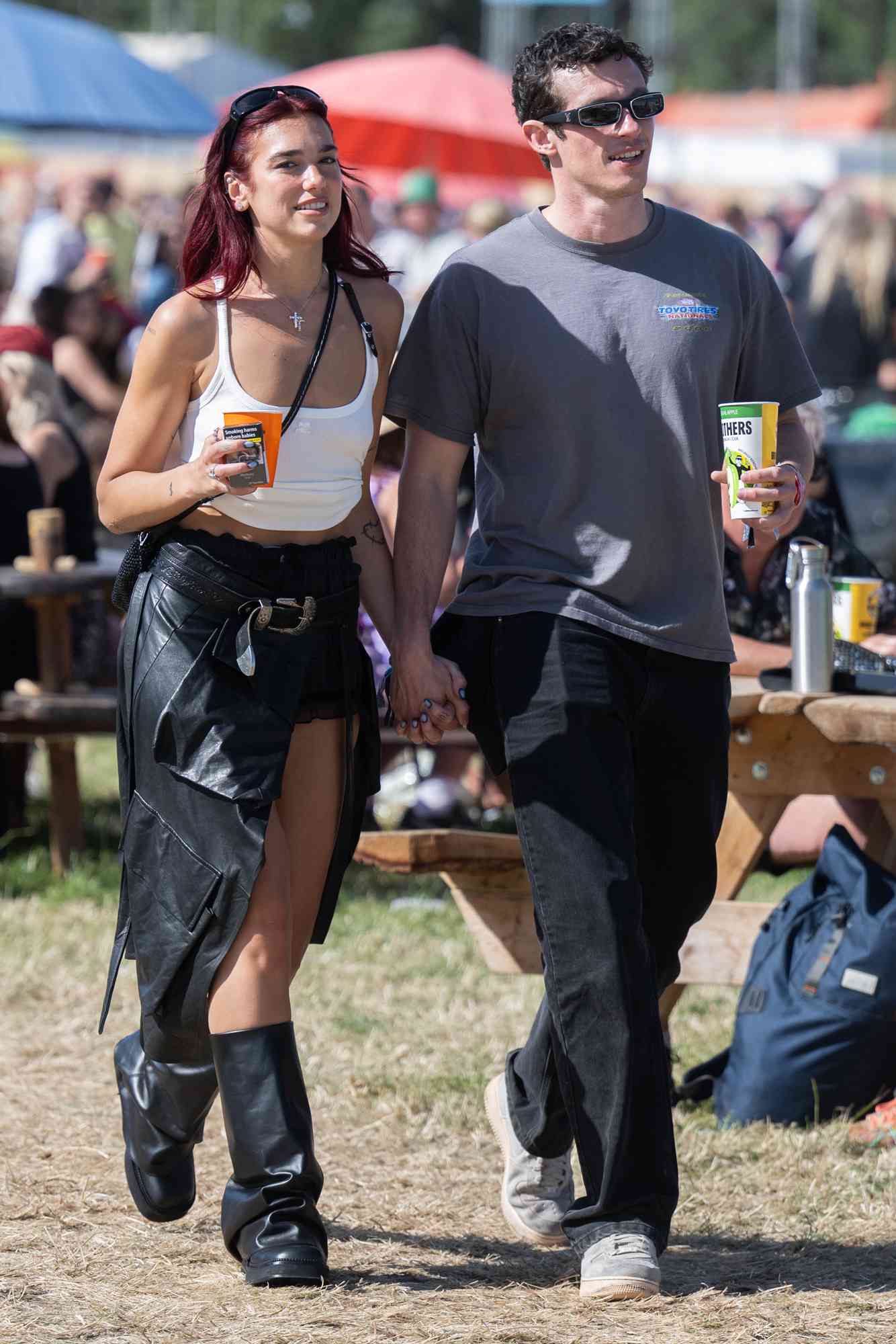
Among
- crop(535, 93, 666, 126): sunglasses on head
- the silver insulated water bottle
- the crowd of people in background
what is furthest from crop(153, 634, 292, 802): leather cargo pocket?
the silver insulated water bottle

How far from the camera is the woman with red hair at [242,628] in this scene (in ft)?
10.6

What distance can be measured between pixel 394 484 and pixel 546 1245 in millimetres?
2778

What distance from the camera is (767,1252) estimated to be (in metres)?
3.68

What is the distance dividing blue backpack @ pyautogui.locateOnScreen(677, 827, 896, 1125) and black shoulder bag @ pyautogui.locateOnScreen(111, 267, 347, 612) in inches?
72.7

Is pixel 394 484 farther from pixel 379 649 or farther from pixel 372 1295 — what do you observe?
pixel 372 1295

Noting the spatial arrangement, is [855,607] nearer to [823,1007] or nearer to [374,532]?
[823,1007]

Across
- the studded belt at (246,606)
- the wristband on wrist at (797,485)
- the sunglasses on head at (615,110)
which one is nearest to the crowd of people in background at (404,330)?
the studded belt at (246,606)

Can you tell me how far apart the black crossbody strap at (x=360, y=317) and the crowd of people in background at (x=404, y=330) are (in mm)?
324

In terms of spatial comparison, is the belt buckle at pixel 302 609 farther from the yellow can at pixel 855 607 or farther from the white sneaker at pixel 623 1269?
the yellow can at pixel 855 607

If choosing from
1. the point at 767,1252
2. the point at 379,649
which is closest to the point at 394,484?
the point at 379,649

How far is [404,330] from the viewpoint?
690 centimetres

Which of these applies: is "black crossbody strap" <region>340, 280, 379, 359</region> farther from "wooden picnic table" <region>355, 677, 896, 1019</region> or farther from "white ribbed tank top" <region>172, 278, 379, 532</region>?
"wooden picnic table" <region>355, 677, 896, 1019</region>

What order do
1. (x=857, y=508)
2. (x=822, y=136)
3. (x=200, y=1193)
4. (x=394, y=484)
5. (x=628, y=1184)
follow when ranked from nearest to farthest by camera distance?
1. (x=628, y=1184)
2. (x=200, y=1193)
3. (x=394, y=484)
4. (x=857, y=508)
5. (x=822, y=136)

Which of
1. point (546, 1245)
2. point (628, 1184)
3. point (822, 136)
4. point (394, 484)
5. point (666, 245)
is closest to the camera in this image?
point (628, 1184)
